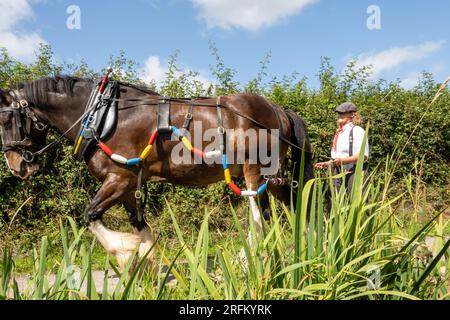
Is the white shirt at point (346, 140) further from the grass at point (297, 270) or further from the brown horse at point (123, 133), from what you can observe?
the grass at point (297, 270)

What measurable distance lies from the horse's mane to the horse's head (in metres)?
0.10

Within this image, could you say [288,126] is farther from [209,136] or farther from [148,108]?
[148,108]

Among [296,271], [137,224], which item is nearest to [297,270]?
[296,271]

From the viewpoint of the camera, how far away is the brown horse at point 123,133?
3.77 meters

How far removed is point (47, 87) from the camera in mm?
4027

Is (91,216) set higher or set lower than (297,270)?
lower

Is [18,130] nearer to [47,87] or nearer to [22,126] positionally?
[22,126]

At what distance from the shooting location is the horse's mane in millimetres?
3992

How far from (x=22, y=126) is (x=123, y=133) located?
967 mm

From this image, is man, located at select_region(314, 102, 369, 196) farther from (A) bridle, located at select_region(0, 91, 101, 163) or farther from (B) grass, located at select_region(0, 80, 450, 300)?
(A) bridle, located at select_region(0, 91, 101, 163)

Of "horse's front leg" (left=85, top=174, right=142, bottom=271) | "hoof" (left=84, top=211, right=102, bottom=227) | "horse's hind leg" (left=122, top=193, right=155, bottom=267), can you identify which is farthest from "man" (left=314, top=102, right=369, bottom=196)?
"hoof" (left=84, top=211, right=102, bottom=227)

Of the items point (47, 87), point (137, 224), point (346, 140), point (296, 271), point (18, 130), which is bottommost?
point (137, 224)

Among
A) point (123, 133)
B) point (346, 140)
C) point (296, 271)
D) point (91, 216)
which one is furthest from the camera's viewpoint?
point (346, 140)
